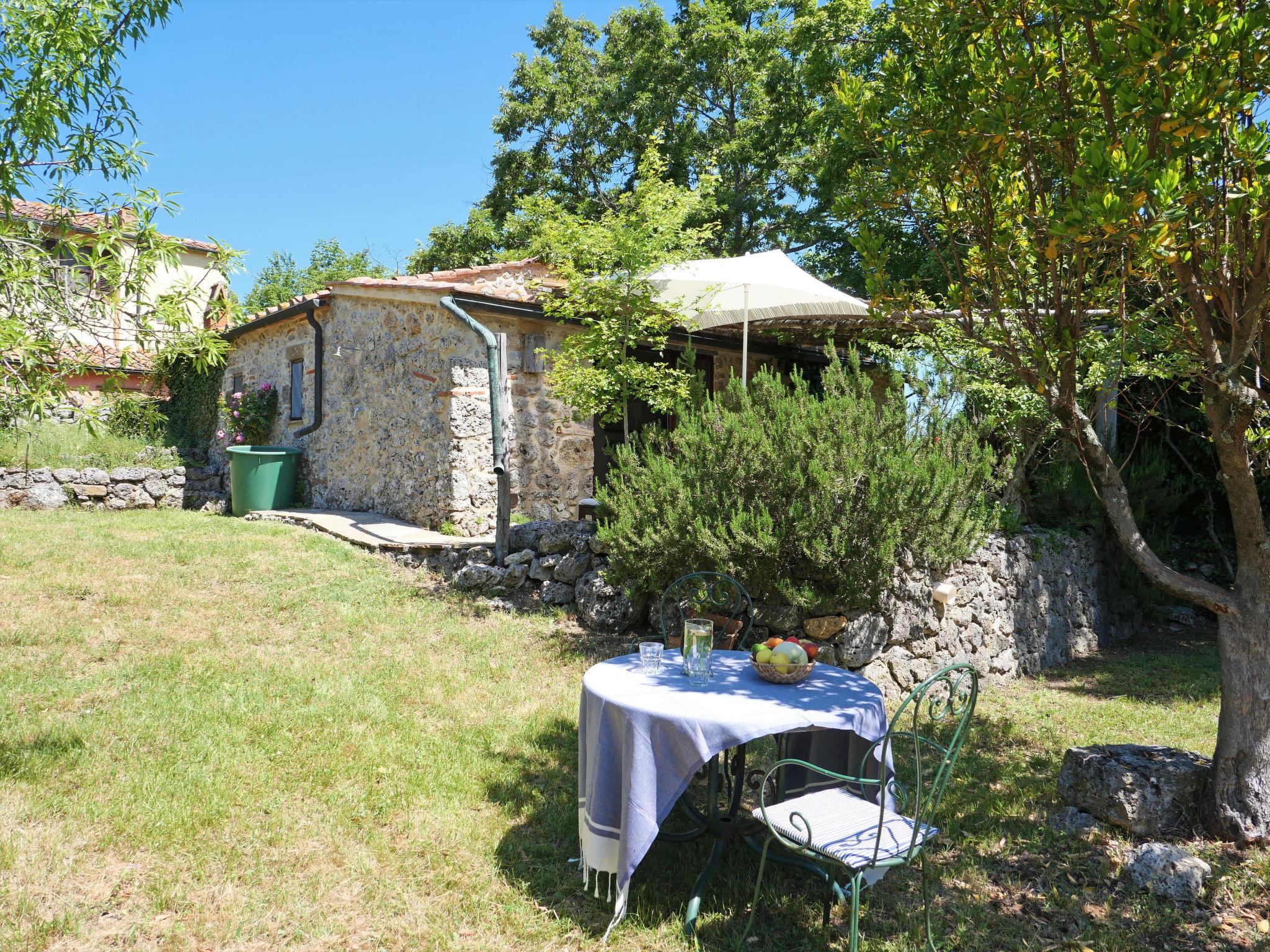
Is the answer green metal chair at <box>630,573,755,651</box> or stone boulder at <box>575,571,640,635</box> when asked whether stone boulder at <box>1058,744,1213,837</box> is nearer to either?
green metal chair at <box>630,573,755,651</box>

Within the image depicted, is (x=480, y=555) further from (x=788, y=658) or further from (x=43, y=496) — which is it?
(x=43, y=496)

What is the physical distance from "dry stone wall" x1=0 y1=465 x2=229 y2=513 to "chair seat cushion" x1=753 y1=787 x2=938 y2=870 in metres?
10.8

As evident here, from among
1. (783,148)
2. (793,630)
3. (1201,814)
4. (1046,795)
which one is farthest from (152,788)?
(783,148)

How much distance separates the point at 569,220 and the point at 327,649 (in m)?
4.45

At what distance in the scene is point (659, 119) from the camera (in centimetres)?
1778

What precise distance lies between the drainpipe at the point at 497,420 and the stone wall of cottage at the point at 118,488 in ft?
18.0

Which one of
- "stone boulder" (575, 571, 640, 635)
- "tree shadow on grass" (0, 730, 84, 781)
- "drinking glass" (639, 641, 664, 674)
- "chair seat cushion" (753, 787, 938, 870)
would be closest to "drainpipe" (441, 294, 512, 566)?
"stone boulder" (575, 571, 640, 635)

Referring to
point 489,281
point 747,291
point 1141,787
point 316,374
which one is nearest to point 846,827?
point 1141,787

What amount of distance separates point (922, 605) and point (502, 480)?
3832 millimetres

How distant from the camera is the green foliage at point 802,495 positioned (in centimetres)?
550

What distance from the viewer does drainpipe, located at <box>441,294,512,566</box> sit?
299 inches

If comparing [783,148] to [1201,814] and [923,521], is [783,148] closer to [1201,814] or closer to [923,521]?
[923,521]

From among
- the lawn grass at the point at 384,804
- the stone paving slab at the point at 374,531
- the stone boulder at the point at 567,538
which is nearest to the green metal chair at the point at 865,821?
the lawn grass at the point at 384,804

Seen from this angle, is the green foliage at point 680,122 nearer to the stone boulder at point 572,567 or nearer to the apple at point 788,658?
the stone boulder at point 572,567
